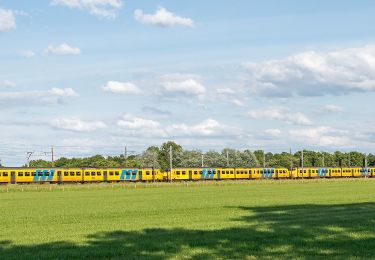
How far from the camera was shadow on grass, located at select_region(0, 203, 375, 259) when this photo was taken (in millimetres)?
14133

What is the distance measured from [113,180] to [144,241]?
255 feet

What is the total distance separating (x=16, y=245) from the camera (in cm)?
1644

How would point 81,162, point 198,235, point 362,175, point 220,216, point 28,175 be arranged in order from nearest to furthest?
1. point 198,235
2. point 220,216
3. point 28,175
4. point 362,175
5. point 81,162


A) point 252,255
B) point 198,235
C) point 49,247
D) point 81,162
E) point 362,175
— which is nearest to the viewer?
point 252,255

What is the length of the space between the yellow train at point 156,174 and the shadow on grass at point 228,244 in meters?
69.3

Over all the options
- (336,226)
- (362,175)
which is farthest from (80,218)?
(362,175)

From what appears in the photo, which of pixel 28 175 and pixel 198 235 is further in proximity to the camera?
pixel 28 175

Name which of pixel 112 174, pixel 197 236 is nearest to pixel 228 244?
pixel 197 236

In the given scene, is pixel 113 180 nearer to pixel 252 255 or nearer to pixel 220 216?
pixel 220 216

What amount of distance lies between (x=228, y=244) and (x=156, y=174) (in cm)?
8451

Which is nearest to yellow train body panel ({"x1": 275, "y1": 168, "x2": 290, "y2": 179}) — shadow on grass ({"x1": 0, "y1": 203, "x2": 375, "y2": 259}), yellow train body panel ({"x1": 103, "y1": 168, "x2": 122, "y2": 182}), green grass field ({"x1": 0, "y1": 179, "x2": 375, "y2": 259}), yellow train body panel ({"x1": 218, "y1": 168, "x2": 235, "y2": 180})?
yellow train body panel ({"x1": 218, "y1": 168, "x2": 235, "y2": 180})

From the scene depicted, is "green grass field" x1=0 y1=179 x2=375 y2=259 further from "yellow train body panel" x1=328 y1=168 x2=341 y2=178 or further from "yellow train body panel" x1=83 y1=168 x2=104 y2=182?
"yellow train body panel" x1=328 y1=168 x2=341 y2=178

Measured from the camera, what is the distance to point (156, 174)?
99.9 metres

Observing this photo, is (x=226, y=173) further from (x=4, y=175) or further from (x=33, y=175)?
(x=4, y=175)
